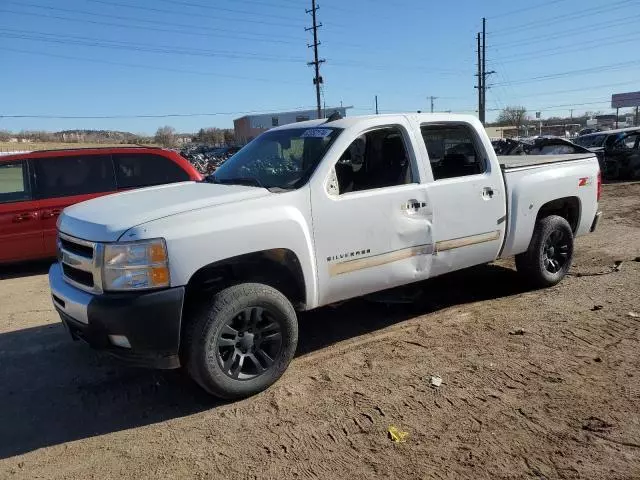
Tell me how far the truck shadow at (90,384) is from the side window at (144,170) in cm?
342

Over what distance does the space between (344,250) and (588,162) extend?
12.2 ft

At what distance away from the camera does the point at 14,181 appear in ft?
25.6

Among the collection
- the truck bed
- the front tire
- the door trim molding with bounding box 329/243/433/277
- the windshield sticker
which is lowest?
the front tire

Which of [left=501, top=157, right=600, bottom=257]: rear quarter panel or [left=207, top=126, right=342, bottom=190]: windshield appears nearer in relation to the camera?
[left=207, top=126, right=342, bottom=190]: windshield

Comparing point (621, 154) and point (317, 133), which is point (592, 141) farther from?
point (317, 133)

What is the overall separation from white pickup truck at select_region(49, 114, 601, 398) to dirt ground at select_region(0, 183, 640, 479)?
0.46m

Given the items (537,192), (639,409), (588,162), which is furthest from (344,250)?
(588,162)

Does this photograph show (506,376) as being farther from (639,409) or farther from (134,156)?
(134,156)

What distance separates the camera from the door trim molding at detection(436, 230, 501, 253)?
4.75 meters

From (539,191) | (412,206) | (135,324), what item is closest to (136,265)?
(135,324)

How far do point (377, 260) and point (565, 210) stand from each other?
10.5 ft

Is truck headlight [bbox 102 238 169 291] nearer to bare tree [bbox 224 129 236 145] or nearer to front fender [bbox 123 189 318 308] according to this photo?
front fender [bbox 123 189 318 308]

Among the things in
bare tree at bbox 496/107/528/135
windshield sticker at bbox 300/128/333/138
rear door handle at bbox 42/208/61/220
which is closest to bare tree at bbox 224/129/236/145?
bare tree at bbox 496/107/528/135

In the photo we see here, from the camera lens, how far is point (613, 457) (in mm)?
2945
